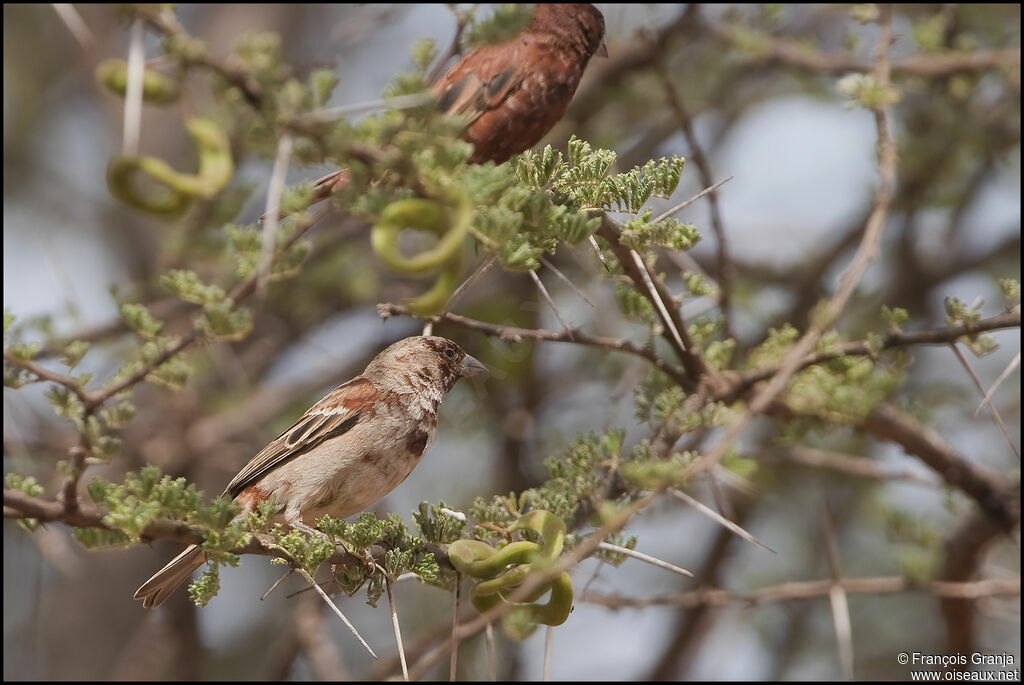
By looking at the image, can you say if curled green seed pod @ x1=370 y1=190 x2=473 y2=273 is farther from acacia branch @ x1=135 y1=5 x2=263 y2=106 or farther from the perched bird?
the perched bird

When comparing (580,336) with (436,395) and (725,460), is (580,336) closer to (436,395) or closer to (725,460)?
(725,460)

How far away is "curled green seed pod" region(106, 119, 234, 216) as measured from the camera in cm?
180

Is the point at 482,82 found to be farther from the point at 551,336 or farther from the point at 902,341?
the point at 902,341

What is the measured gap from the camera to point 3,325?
3.24 metres

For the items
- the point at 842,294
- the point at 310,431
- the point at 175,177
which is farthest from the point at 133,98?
the point at 310,431

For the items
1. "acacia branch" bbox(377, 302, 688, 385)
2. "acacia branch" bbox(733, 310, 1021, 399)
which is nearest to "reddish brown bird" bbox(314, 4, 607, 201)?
"acacia branch" bbox(377, 302, 688, 385)

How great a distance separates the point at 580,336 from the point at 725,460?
2.39 ft

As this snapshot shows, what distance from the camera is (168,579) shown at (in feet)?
12.8

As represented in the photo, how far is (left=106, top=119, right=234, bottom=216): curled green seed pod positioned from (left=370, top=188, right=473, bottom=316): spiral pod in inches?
12.2

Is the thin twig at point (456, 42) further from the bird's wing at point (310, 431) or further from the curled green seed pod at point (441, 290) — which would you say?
the bird's wing at point (310, 431)

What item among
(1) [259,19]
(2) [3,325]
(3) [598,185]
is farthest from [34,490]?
(1) [259,19]

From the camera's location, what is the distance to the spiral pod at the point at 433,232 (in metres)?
1.87

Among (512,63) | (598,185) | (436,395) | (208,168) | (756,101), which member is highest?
(756,101)

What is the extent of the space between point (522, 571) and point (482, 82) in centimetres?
228
